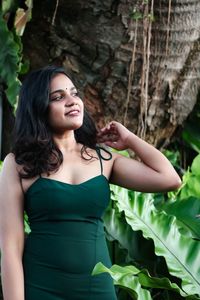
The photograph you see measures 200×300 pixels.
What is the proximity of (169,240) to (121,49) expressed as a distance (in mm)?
1318

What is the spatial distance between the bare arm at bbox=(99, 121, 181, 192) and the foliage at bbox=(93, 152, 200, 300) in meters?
0.58

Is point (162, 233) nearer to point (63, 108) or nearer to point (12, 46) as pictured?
point (63, 108)

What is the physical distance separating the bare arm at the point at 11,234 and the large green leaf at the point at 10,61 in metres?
1.64

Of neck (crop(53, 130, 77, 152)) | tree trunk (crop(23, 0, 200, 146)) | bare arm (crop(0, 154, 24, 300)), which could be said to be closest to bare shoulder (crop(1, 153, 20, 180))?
bare arm (crop(0, 154, 24, 300))

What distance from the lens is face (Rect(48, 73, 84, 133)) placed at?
7.97 feet

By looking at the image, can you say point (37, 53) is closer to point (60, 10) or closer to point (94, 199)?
point (60, 10)

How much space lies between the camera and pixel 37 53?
4.16 metres

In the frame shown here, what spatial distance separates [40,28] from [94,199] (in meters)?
1.94

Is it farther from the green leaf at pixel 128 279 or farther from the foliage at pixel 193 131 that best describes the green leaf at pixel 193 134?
the green leaf at pixel 128 279

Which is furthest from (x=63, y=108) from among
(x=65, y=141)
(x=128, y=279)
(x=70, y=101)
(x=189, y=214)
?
(x=189, y=214)

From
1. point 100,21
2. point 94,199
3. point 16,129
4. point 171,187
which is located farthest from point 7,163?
point 100,21

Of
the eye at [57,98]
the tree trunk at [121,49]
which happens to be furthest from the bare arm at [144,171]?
the tree trunk at [121,49]

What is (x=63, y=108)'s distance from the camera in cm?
244

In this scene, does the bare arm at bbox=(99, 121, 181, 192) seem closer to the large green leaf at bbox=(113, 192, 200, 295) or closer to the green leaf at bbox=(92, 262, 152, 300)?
the green leaf at bbox=(92, 262, 152, 300)
